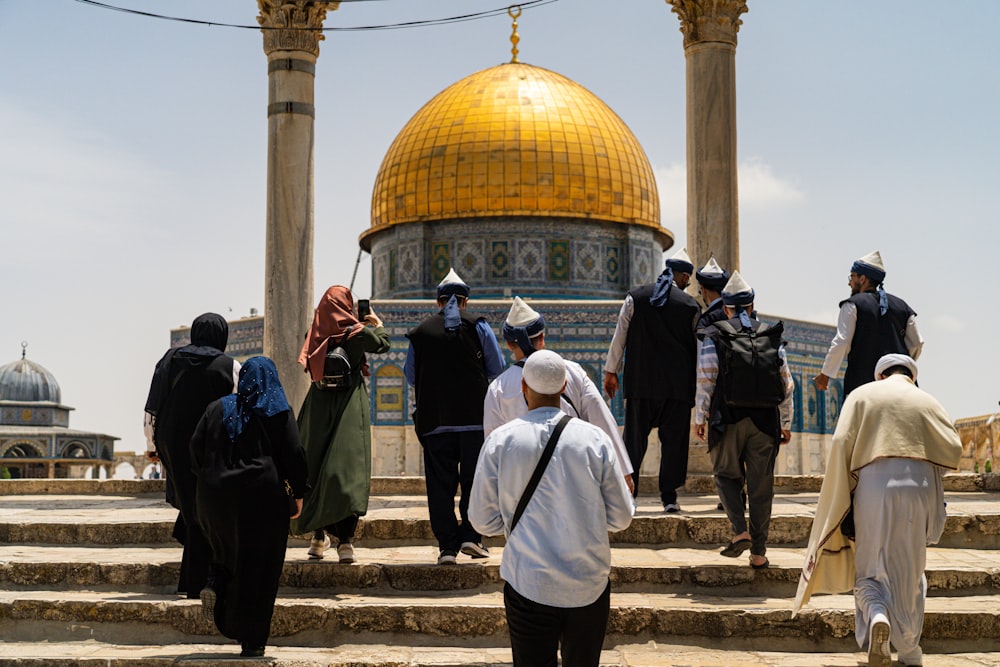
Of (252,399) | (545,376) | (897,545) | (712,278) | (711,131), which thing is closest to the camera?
(545,376)

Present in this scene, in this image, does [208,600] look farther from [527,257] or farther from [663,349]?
[527,257]

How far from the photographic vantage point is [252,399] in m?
5.11

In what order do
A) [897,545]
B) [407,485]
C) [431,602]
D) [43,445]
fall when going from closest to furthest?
1. [897,545]
2. [431,602]
3. [407,485]
4. [43,445]

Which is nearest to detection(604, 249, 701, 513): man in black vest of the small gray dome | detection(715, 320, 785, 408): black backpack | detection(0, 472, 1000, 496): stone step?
detection(715, 320, 785, 408): black backpack

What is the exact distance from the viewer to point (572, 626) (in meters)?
3.87

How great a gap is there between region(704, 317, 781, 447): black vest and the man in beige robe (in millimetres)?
1123

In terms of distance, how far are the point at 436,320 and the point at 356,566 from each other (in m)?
1.28

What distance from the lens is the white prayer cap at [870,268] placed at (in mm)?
7074

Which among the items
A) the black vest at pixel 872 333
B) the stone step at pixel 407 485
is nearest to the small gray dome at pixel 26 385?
the stone step at pixel 407 485

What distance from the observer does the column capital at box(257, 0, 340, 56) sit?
11414 mm

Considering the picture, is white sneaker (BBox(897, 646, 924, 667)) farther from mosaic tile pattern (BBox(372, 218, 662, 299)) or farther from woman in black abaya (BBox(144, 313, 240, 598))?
mosaic tile pattern (BBox(372, 218, 662, 299))

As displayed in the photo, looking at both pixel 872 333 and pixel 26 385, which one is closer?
pixel 872 333

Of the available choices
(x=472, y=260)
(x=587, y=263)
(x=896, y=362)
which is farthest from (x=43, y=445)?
(x=896, y=362)

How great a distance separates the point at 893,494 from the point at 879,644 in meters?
0.58
